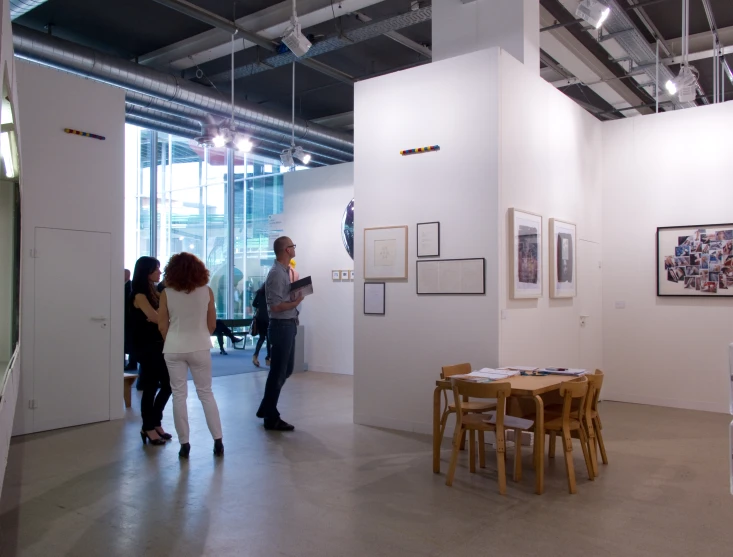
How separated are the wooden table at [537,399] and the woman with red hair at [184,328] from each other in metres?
1.79

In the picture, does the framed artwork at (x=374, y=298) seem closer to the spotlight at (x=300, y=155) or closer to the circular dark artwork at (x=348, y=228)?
the circular dark artwork at (x=348, y=228)

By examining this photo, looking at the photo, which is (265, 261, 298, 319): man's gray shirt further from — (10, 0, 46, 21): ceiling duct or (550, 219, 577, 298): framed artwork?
(10, 0, 46, 21): ceiling duct

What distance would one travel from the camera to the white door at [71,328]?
597cm

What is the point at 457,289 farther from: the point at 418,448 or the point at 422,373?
the point at 418,448

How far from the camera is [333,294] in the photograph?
10.2 m

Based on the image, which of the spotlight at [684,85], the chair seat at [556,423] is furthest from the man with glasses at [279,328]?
the spotlight at [684,85]

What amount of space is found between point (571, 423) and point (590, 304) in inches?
134

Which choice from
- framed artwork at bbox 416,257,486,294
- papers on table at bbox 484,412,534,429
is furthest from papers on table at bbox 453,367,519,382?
framed artwork at bbox 416,257,486,294

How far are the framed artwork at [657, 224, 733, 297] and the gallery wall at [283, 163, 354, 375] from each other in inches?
179

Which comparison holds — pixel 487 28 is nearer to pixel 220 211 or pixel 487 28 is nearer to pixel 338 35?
pixel 338 35

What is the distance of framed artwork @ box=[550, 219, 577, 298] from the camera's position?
6426 mm

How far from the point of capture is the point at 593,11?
19.0 feet

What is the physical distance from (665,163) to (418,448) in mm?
4620

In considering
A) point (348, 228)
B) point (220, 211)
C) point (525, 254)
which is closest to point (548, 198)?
point (525, 254)
